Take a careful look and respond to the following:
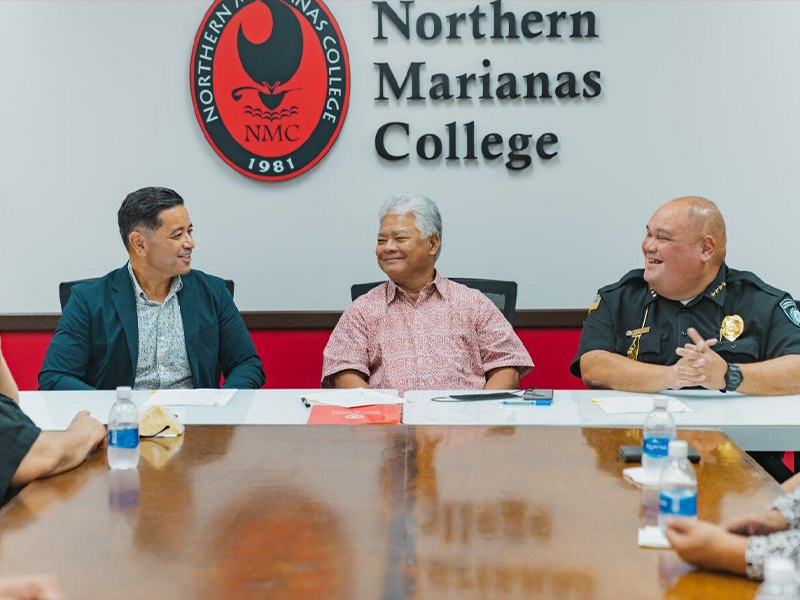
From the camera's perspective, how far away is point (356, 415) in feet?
8.15

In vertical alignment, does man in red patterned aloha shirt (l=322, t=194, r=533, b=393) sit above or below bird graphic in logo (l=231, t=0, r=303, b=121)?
below

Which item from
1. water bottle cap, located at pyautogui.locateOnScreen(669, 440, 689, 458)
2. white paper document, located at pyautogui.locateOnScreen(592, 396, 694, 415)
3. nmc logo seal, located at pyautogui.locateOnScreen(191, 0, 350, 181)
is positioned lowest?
white paper document, located at pyautogui.locateOnScreen(592, 396, 694, 415)

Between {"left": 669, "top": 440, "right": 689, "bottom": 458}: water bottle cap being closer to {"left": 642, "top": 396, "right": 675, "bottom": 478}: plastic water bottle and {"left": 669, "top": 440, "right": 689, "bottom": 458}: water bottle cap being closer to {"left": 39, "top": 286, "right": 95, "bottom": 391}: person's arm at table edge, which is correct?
{"left": 642, "top": 396, "right": 675, "bottom": 478}: plastic water bottle

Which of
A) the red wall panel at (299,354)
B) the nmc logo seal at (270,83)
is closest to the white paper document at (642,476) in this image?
the red wall panel at (299,354)

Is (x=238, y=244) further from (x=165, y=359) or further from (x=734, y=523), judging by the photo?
(x=734, y=523)

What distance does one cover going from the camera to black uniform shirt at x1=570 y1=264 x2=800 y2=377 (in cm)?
296

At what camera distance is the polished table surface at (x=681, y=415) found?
233 centimetres

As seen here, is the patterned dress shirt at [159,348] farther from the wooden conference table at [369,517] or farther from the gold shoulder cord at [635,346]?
the gold shoulder cord at [635,346]

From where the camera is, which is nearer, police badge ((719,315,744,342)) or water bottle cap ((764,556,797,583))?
water bottle cap ((764,556,797,583))

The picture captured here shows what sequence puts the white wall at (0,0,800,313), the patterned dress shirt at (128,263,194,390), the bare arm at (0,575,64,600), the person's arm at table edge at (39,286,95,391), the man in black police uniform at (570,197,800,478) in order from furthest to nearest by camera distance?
1. the white wall at (0,0,800,313)
2. the patterned dress shirt at (128,263,194,390)
3. the person's arm at table edge at (39,286,95,391)
4. the man in black police uniform at (570,197,800,478)
5. the bare arm at (0,575,64,600)

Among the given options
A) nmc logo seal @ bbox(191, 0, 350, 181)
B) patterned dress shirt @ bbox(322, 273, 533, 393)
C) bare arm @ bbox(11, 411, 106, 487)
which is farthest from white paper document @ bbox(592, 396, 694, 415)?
nmc logo seal @ bbox(191, 0, 350, 181)

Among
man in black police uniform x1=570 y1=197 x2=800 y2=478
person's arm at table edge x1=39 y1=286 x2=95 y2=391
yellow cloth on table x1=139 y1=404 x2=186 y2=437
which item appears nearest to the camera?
yellow cloth on table x1=139 y1=404 x2=186 y2=437

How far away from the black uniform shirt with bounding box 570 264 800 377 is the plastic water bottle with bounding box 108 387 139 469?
5.25 ft

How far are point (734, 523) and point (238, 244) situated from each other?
286cm
